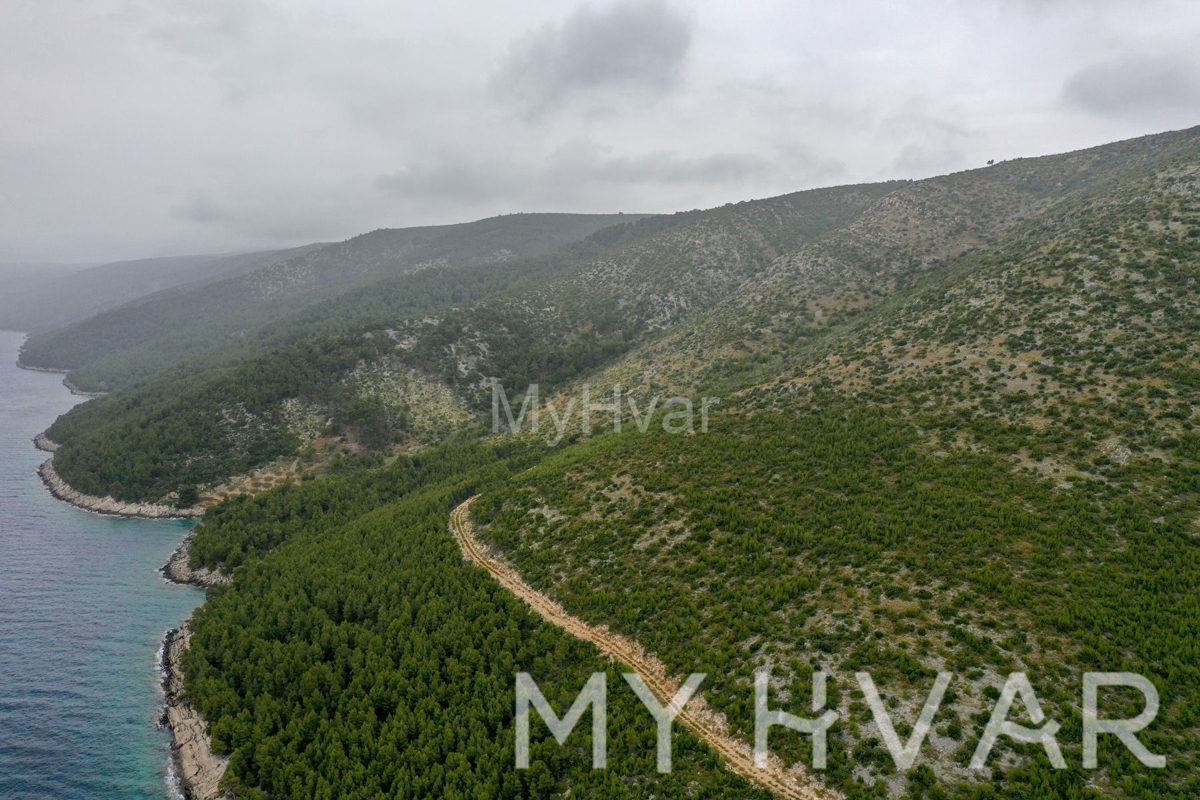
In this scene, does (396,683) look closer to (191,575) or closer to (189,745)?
(189,745)

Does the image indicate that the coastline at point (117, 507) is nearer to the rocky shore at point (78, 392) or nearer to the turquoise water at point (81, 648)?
the turquoise water at point (81, 648)

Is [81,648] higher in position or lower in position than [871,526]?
lower

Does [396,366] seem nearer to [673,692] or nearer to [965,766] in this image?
[673,692]

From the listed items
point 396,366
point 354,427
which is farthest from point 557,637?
point 396,366

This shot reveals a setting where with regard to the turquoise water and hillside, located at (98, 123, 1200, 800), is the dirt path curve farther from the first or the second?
the turquoise water

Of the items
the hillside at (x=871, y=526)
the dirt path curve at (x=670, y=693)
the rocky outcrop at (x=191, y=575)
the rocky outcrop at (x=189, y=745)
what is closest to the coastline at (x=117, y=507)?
the hillside at (x=871, y=526)

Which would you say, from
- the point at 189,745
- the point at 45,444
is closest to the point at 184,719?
the point at 189,745
